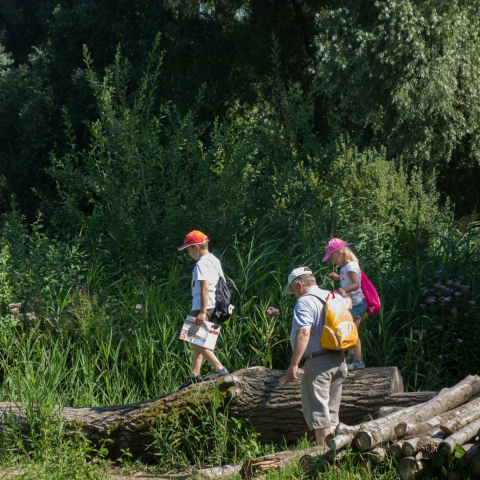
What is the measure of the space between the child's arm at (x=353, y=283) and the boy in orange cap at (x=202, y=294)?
1.27 metres

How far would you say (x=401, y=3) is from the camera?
1537cm

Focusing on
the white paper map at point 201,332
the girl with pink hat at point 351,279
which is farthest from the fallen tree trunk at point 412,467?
the white paper map at point 201,332

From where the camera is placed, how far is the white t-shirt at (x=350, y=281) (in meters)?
6.89

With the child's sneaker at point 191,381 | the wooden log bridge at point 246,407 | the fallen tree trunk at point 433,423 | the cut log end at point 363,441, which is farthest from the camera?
the child's sneaker at point 191,381

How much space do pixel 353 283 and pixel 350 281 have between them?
51 mm

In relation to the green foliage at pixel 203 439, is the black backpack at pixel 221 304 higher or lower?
higher

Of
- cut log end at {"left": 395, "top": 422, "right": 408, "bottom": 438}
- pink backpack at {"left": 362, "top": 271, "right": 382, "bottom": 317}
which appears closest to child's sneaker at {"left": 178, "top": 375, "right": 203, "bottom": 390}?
pink backpack at {"left": 362, "top": 271, "right": 382, "bottom": 317}

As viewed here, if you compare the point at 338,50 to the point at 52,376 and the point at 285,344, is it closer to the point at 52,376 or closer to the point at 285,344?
the point at 285,344

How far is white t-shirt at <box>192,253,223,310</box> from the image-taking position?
680 centimetres

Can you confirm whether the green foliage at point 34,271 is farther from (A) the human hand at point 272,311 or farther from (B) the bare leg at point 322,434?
(B) the bare leg at point 322,434

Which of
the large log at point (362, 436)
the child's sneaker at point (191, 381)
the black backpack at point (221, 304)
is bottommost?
the child's sneaker at point (191, 381)

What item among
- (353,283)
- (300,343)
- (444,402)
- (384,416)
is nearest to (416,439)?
(384,416)

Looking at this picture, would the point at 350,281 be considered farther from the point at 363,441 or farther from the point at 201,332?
the point at 363,441

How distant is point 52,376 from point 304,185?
4759 millimetres
